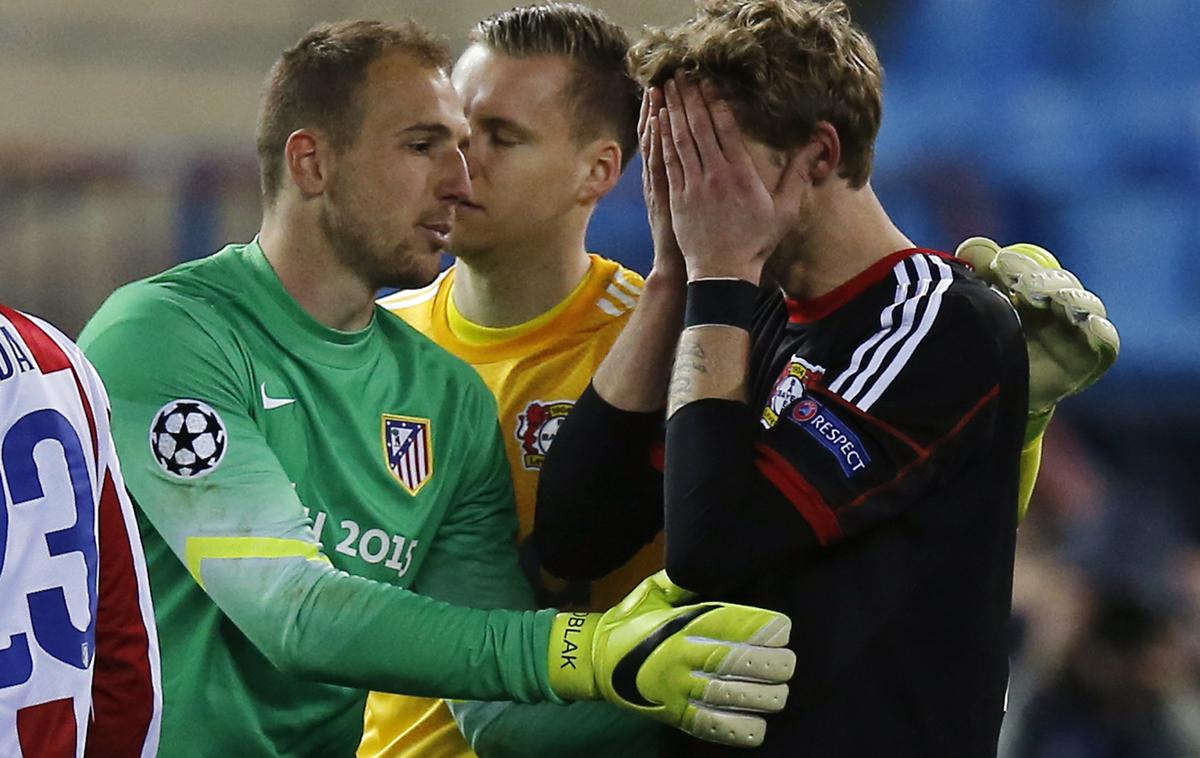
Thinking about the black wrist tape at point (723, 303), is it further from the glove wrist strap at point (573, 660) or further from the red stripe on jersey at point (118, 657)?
the red stripe on jersey at point (118, 657)

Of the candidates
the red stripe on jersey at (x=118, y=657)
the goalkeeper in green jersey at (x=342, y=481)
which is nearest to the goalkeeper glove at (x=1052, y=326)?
the goalkeeper in green jersey at (x=342, y=481)

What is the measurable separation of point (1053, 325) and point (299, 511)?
927 mm

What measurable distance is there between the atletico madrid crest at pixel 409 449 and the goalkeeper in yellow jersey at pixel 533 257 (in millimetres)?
201

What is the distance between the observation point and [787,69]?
1.89 meters

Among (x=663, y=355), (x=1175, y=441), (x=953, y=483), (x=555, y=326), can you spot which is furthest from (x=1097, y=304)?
(x=1175, y=441)

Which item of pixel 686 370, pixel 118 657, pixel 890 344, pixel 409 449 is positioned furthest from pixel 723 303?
pixel 118 657

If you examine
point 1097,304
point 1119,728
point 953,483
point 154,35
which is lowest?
point 1119,728

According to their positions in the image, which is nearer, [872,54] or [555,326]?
[872,54]

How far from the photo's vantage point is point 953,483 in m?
1.83

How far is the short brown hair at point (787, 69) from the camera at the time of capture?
1895 millimetres

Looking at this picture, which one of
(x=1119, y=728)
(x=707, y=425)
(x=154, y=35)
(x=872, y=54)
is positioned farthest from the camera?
(x=154, y=35)

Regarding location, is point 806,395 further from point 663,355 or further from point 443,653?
point 443,653

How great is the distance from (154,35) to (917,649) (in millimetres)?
6680

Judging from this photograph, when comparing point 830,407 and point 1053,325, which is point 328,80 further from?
point 1053,325
